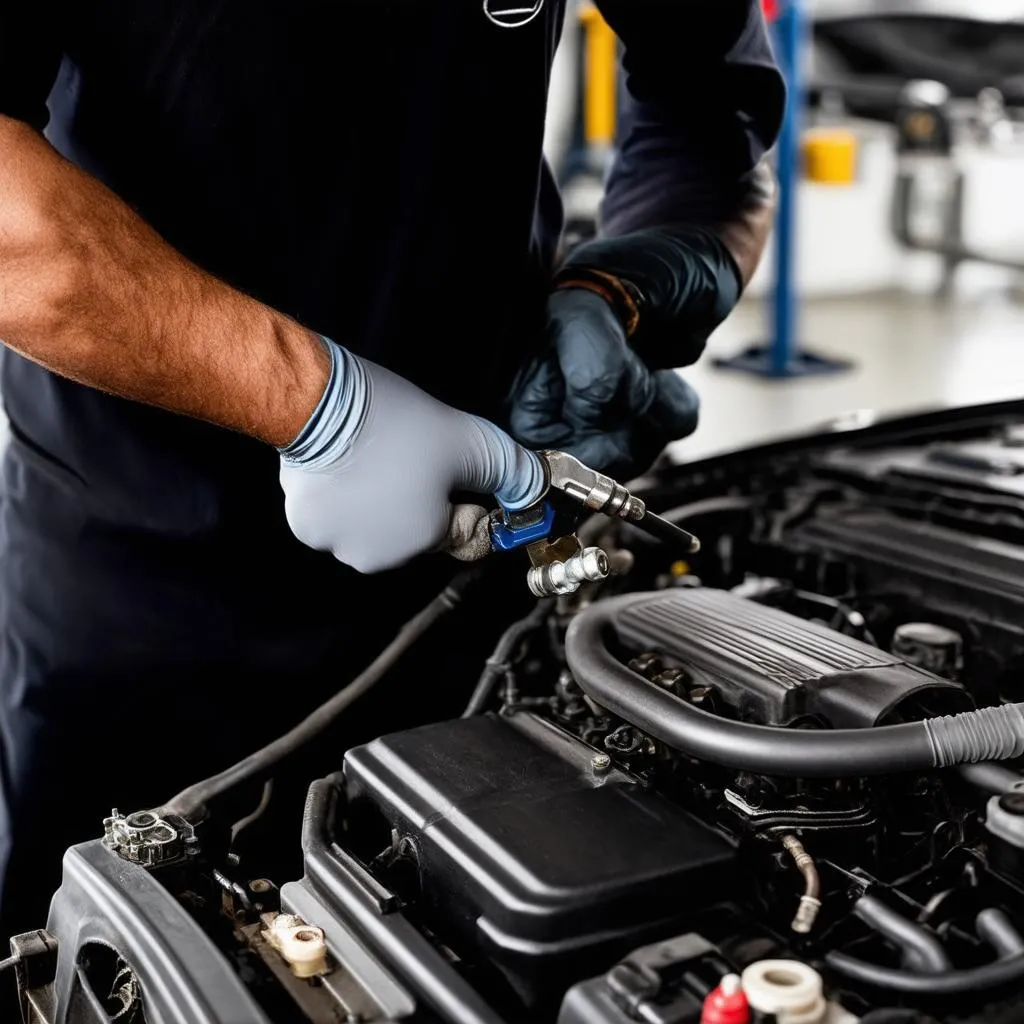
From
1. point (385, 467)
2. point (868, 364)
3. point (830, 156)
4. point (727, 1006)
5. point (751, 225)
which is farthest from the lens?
point (830, 156)

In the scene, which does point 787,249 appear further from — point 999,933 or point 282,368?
point 999,933

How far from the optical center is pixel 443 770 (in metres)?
1.09

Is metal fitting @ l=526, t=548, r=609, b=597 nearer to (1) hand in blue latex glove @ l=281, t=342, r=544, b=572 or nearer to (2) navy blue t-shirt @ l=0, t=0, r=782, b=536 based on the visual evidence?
(1) hand in blue latex glove @ l=281, t=342, r=544, b=572

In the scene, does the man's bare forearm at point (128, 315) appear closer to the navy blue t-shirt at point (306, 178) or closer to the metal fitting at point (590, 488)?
the navy blue t-shirt at point (306, 178)

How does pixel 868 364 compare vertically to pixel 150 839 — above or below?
below

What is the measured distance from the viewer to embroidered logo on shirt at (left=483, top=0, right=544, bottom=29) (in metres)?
1.42

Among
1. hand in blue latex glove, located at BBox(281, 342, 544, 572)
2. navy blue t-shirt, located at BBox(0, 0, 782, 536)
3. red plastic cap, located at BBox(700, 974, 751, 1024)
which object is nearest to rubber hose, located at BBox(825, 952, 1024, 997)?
red plastic cap, located at BBox(700, 974, 751, 1024)

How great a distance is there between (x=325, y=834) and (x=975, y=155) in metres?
6.23

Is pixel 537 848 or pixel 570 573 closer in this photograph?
pixel 537 848

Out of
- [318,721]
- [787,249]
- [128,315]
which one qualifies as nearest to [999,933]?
[318,721]

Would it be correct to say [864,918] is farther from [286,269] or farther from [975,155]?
[975,155]

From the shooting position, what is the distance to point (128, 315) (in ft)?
3.71

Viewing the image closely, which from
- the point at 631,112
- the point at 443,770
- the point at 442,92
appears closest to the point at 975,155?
the point at 631,112

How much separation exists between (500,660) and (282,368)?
0.39 meters
